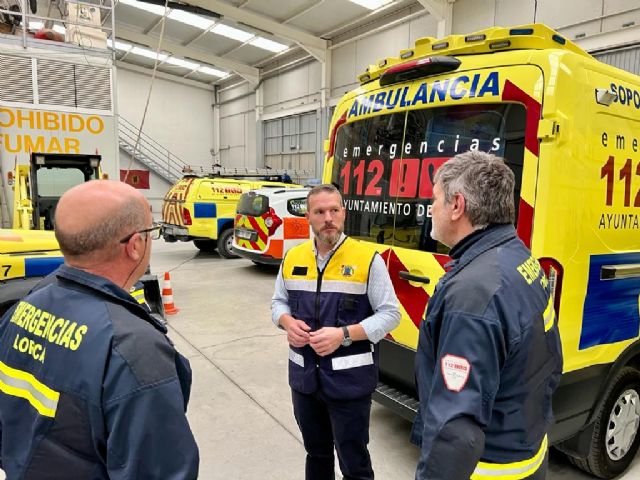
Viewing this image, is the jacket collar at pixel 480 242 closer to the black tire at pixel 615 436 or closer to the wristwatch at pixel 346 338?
the wristwatch at pixel 346 338

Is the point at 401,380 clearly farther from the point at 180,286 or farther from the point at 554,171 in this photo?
the point at 180,286

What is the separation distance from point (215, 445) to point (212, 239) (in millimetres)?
8038

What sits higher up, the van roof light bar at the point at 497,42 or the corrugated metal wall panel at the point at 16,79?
the corrugated metal wall panel at the point at 16,79

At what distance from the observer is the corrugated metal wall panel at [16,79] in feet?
23.0

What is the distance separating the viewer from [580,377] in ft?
7.41

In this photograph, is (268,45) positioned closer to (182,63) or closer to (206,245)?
(182,63)

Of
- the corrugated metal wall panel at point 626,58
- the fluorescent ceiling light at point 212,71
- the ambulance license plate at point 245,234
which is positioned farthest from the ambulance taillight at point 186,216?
the fluorescent ceiling light at point 212,71

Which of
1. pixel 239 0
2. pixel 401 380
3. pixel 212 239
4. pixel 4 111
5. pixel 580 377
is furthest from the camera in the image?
pixel 239 0

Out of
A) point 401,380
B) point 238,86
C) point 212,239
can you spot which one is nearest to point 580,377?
point 401,380

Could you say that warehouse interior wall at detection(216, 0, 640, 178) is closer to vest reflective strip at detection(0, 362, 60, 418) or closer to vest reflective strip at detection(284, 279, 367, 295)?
vest reflective strip at detection(284, 279, 367, 295)

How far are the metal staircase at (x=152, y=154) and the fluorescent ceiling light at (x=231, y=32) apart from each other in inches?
262

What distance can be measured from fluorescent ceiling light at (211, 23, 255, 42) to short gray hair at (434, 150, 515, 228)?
53.8 ft

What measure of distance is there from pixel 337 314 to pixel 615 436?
1.85 meters

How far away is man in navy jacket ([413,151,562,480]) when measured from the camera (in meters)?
1.22
